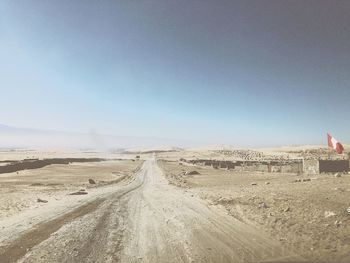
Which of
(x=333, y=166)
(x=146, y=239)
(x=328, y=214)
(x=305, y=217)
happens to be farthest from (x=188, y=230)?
(x=333, y=166)


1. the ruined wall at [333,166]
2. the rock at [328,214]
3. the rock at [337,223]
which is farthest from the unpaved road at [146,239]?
the ruined wall at [333,166]

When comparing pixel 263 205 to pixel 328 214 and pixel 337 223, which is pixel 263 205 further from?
pixel 337 223

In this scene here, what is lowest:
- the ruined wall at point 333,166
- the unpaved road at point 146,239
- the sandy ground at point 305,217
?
the unpaved road at point 146,239

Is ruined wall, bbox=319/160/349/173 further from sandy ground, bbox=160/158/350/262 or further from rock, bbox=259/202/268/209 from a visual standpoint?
rock, bbox=259/202/268/209

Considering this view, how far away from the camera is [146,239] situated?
48.4ft

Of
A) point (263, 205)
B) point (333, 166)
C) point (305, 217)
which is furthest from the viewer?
point (333, 166)

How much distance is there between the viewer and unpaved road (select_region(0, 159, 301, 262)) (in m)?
12.3

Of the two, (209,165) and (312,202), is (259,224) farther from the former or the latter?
(209,165)

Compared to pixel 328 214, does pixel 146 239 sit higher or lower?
lower

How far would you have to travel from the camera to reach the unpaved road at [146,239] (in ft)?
40.4

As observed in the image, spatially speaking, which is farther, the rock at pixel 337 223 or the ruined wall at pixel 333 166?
the ruined wall at pixel 333 166

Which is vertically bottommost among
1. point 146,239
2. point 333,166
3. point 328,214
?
point 146,239

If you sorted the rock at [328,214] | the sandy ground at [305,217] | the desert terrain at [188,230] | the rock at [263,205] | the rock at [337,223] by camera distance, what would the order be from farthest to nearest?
the rock at [263,205] → the rock at [328,214] → the rock at [337,223] → the desert terrain at [188,230] → the sandy ground at [305,217]

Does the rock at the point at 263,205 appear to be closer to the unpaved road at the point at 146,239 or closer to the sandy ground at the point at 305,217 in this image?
the sandy ground at the point at 305,217
